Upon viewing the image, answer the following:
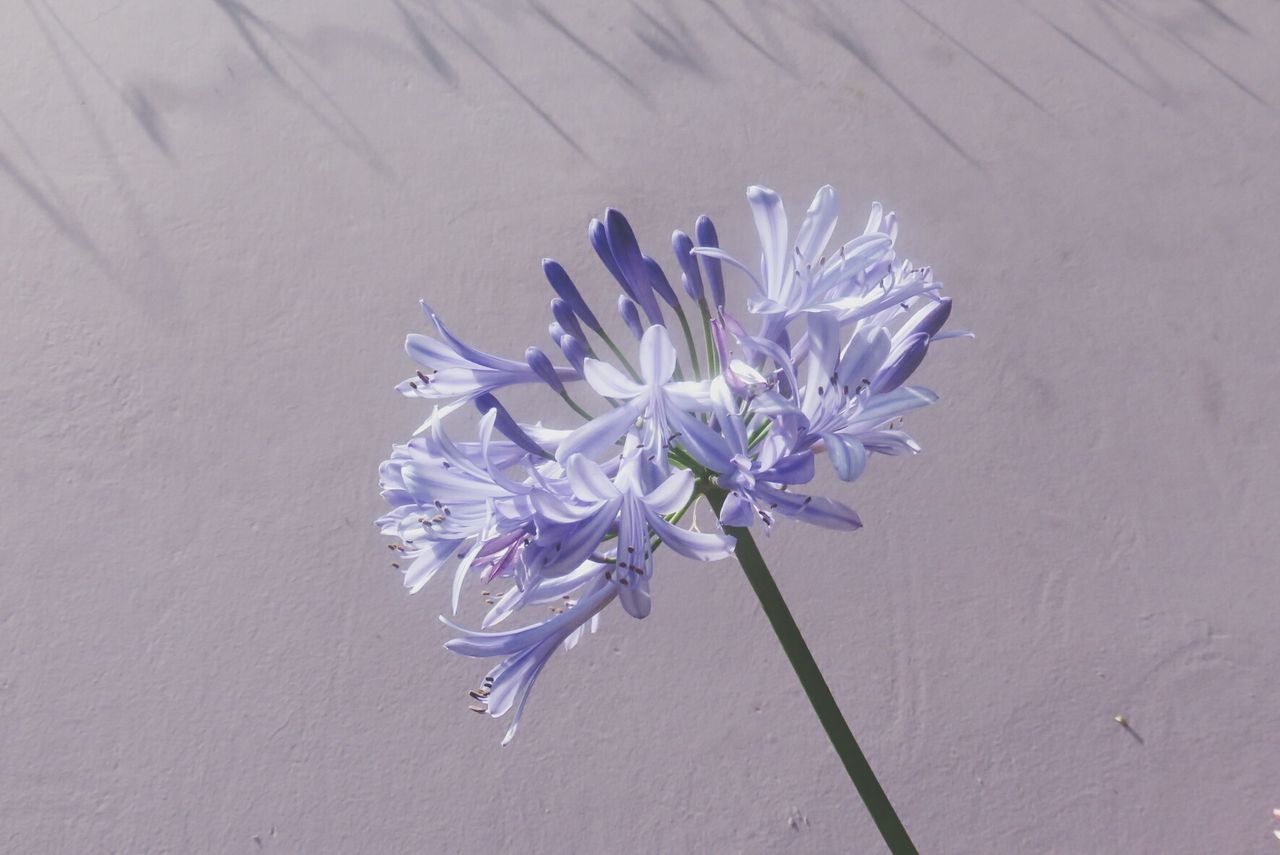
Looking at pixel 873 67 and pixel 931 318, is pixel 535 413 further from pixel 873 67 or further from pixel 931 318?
pixel 931 318

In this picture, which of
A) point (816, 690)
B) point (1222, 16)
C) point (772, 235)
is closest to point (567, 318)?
point (772, 235)

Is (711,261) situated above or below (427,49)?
above

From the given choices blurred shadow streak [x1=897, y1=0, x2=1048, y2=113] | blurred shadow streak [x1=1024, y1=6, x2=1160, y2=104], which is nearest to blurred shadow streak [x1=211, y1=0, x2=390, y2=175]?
blurred shadow streak [x1=897, y1=0, x2=1048, y2=113]

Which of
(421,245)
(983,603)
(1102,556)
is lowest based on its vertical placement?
(421,245)

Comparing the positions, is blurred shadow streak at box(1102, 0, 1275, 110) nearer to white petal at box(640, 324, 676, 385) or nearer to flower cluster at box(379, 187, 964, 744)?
flower cluster at box(379, 187, 964, 744)

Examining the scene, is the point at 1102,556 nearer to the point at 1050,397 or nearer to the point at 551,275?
the point at 1050,397

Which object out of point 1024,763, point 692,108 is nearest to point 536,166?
point 692,108

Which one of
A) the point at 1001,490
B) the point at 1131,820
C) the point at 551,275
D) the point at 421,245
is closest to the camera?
the point at 551,275
